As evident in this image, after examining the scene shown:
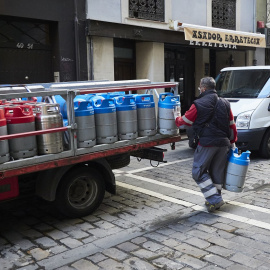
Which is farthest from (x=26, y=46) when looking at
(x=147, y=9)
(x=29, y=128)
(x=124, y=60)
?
(x=29, y=128)

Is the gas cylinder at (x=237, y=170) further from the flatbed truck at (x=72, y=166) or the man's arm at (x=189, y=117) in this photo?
the flatbed truck at (x=72, y=166)

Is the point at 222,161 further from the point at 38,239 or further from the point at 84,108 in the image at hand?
the point at 38,239

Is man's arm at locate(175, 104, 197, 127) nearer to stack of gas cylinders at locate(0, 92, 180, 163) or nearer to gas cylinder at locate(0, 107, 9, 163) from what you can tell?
stack of gas cylinders at locate(0, 92, 180, 163)

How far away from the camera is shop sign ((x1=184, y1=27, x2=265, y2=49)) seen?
40.1 ft

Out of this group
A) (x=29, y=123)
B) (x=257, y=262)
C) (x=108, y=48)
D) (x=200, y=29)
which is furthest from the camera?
(x=200, y=29)

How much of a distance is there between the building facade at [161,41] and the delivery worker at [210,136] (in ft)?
20.3

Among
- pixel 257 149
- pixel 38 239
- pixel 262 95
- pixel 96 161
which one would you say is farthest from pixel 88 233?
pixel 262 95

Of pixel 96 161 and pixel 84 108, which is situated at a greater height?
pixel 84 108

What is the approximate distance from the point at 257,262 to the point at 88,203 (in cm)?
238

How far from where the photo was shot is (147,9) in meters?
12.2

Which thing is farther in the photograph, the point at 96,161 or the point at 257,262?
the point at 96,161

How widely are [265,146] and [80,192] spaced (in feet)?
16.8

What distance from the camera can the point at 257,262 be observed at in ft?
12.7

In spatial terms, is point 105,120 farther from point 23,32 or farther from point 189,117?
point 23,32
